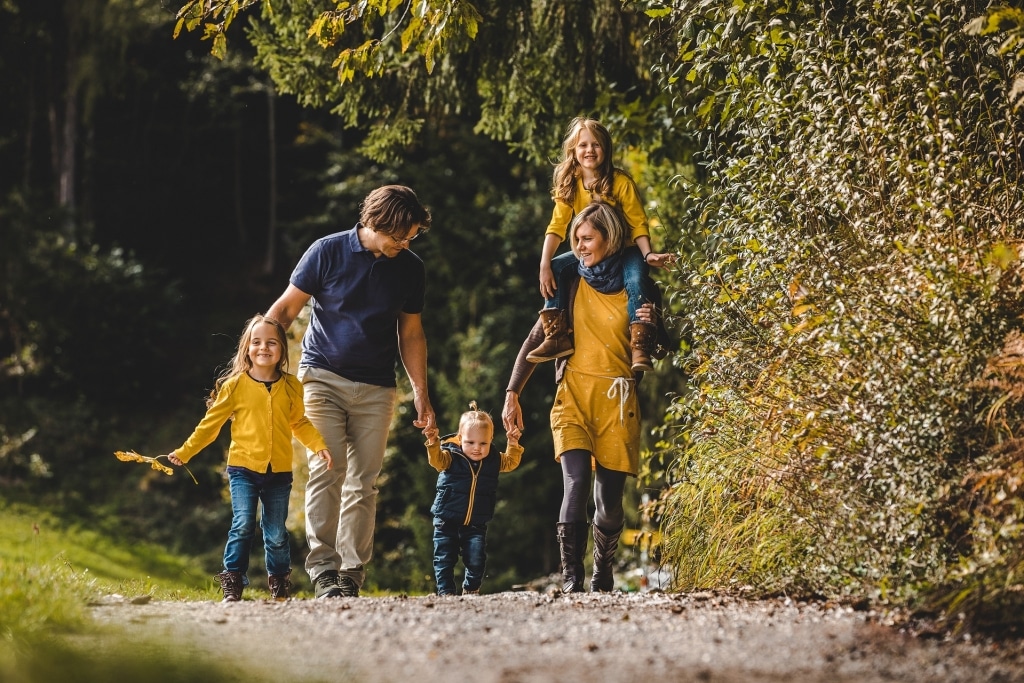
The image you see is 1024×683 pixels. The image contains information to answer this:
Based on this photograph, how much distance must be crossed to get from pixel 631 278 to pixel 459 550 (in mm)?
1734

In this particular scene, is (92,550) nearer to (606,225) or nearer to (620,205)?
(620,205)

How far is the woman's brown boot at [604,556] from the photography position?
547cm

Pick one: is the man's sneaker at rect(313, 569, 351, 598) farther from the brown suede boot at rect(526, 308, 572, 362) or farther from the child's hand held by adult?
the brown suede boot at rect(526, 308, 572, 362)

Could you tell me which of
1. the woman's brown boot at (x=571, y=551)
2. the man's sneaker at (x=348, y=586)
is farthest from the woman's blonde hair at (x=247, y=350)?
the woman's brown boot at (x=571, y=551)

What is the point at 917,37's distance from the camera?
16.9 ft

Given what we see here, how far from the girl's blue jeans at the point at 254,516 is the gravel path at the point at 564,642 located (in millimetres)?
615

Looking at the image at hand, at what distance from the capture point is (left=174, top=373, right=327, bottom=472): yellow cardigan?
5223 mm

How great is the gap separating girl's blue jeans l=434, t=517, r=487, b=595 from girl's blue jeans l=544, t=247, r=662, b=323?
1.29 meters

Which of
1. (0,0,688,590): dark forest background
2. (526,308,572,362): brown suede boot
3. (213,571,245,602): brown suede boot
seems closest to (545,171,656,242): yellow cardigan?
(526,308,572,362): brown suede boot

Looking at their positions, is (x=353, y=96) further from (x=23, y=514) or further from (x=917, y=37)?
(x=23, y=514)

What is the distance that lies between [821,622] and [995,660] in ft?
2.04

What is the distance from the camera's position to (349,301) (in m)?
5.57

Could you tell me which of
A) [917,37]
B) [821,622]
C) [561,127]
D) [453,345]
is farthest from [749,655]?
[453,345]

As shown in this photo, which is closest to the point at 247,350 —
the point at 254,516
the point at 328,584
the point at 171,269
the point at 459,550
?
the point at 254,516
